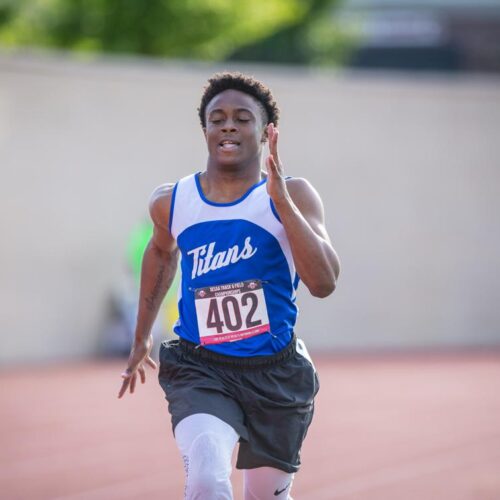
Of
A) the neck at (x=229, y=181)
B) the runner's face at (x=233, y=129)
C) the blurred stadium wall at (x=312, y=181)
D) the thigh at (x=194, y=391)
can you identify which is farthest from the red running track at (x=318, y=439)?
the runner's face at (x=233, y=129)

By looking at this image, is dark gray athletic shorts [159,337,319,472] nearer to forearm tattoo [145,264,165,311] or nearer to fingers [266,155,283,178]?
forearm tattoo [145,264,165,311]

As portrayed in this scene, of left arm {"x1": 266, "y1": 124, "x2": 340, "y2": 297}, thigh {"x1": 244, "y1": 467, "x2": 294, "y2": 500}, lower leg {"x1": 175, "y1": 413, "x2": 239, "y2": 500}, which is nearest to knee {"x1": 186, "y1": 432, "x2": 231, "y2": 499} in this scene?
lower leg {"x1": 175, "y1": 413, "x2": 239, "y2": 500}

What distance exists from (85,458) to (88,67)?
8345 millimetres

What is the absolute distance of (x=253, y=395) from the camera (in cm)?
475

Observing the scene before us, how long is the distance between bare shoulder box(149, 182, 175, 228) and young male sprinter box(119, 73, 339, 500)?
19 millimetres

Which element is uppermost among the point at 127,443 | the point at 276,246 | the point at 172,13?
the point at 172,13

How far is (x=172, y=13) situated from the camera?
29750mm

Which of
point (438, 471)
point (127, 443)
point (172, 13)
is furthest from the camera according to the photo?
point (172, 13)

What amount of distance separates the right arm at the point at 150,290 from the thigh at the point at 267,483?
0.66 metres

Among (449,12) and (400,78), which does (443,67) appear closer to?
(449,12)

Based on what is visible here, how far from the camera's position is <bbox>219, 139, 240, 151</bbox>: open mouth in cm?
480

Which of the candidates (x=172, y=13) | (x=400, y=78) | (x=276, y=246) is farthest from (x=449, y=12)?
(x=276, y=246)

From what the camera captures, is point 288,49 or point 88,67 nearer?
point 88,67

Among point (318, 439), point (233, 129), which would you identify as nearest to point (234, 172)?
point (233, 129)
